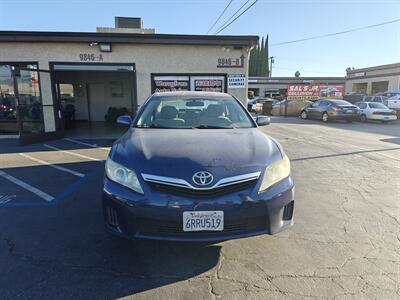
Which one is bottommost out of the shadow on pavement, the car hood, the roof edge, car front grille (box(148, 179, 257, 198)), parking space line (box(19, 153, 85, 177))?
the shadow on pavement

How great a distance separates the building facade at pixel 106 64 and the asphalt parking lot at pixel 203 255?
5740 millimetres

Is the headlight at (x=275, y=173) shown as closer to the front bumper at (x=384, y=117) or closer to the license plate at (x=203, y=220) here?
the license plate at (x=203, y=220)

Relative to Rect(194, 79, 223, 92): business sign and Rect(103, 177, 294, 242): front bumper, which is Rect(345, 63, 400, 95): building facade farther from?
Rect(103, 177, 294, 242): front bumper

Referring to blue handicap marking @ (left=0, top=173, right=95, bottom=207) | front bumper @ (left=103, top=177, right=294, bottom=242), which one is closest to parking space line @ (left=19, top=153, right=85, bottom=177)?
blue handicap marking @ (left=0, top=173, right=95, bottom=207)

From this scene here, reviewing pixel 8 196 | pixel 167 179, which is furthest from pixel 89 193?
pixel 167 179

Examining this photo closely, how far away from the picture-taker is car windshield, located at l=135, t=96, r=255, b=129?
3721 mm

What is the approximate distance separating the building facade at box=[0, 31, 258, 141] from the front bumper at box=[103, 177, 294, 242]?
805 cm

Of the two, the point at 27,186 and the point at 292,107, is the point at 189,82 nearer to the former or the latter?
the point at 27,186

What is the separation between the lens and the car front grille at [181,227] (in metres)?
2.37

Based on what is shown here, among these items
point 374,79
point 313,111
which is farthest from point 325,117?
point 374,79

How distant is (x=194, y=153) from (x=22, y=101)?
29.5ft

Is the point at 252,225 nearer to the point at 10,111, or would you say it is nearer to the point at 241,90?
the point at 241,90

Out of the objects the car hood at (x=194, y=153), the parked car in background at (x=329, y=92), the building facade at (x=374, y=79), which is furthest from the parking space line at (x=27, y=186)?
the building facade at (x=374, y=79)

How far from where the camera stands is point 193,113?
4023 millimetres
